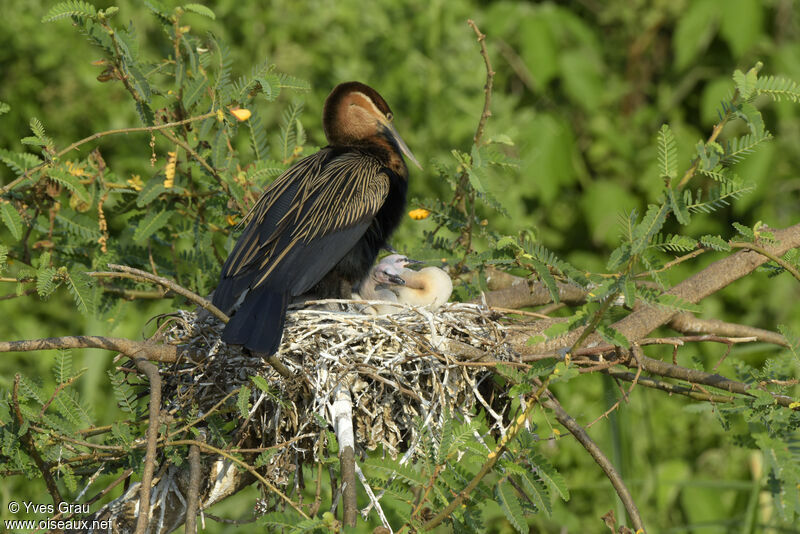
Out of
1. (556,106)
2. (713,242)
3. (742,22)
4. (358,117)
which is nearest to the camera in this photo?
(713,242)

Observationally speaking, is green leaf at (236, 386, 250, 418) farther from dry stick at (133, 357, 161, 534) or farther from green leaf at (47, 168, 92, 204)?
green leaf at (47, 168, 92, 204)

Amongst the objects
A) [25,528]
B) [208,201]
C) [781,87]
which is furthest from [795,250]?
[25,528]

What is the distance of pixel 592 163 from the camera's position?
729 centimetres

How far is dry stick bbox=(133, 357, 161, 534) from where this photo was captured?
189cm

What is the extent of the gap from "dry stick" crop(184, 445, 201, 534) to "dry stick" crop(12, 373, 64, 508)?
344mm

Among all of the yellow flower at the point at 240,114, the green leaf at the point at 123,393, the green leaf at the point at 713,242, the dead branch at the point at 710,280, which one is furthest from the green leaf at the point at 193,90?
the green leaf at the point at 713,242

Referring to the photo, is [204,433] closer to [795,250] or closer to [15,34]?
[795,250]

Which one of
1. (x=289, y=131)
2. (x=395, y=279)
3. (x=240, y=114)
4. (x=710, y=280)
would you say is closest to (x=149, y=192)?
(x=240, y=114)

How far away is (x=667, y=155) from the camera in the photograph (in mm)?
1934

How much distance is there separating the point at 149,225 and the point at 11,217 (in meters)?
0.48

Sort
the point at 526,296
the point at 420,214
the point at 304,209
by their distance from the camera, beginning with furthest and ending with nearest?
the point at 526,296
the point at 304,209
the point at 420,214

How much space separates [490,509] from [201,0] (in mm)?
4330

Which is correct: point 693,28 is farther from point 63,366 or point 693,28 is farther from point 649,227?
point 63,366

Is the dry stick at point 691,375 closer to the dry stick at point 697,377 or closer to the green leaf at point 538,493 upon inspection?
the dry stick at point 697,377
